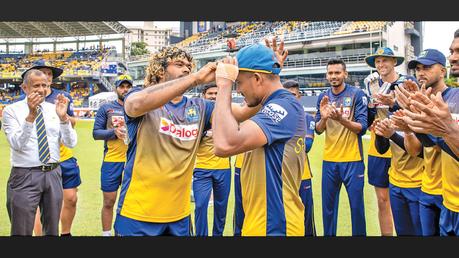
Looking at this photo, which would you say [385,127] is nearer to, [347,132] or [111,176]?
[347,132]

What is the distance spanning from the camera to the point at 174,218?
272 cm

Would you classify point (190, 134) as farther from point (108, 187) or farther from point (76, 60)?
point (76, 60)

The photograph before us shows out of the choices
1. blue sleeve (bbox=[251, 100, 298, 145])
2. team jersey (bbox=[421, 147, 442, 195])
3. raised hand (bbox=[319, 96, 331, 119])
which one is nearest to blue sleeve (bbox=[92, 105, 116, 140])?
raised hand (bbox=[319, 96, 331, 119])

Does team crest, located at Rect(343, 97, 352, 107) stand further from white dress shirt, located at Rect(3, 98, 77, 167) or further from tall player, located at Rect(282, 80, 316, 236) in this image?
white dress shirt, located at Rect(3, 98, 77, 167)

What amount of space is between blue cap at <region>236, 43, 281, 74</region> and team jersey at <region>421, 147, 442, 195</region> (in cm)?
195

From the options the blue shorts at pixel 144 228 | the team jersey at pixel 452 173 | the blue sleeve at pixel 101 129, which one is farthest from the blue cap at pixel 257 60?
the blue sleeve at pixel 101 129

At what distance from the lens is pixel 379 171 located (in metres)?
4.78

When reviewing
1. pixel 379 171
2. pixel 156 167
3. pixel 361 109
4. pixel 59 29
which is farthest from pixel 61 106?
pixel 59 29

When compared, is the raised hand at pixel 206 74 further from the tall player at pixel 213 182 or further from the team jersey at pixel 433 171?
the tall player at pixel 213 182

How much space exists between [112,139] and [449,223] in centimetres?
408

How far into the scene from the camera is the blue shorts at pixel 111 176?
520 centimetres

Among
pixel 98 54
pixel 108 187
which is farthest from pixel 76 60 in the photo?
pixel 108 187

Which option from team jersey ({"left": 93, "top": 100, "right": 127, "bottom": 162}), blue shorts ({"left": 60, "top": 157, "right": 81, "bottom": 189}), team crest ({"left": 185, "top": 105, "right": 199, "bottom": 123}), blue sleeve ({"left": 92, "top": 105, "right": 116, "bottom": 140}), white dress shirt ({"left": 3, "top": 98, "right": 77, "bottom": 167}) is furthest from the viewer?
team jersey ({"left": 93, "top": 100, "right": 127, "bottom": 162})

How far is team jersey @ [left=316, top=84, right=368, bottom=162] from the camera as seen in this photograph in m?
4.71
